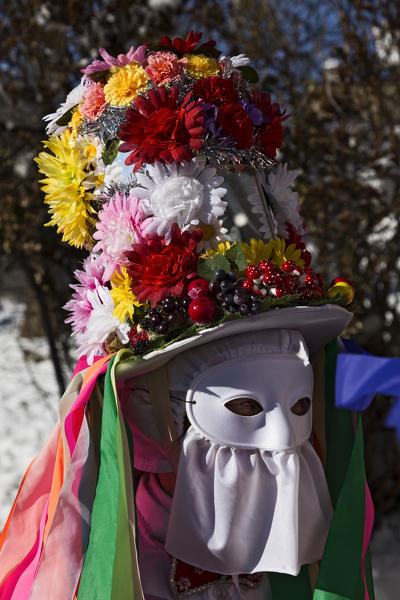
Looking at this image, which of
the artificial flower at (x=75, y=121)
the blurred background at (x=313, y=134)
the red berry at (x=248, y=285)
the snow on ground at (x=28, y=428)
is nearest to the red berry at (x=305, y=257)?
the red berry at (x=248, y=285)

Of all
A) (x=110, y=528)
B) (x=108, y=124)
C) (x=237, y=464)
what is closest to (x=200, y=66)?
(x=108, y=124)

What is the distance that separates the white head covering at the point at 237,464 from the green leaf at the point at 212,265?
0.20 m

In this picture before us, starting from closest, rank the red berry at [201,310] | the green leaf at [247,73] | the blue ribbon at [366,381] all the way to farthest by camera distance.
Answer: the blue ribbon at [366,381], the red berry at [201,310], the green leaf at [247,73]

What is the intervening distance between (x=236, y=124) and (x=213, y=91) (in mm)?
121

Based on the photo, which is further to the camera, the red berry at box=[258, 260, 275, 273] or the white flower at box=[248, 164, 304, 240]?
the white flower at box=[248, 164, 304, 240]

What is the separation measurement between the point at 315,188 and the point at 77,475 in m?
2.43

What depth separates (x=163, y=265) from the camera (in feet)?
5.37

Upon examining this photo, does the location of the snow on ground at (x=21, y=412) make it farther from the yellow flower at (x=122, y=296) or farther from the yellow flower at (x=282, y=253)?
the yellow flower at (x=282, y=253)

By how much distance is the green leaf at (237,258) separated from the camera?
5.46 ft

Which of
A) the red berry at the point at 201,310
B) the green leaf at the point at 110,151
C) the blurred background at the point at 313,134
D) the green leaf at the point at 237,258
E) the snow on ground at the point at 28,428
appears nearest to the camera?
the red berry at the point at 201,310

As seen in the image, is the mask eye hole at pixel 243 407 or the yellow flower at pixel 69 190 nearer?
the mask eye hole at pixel 243 407

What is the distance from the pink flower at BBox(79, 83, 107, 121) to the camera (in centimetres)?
179

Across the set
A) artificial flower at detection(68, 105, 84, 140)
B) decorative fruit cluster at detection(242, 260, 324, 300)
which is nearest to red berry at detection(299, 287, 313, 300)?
decorative fruit cluster at detection(242, 260, 324, 300)

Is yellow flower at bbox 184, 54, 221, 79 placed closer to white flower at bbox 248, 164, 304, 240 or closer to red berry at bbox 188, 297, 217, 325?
white flower at bbox 248, 164, 304, 240
